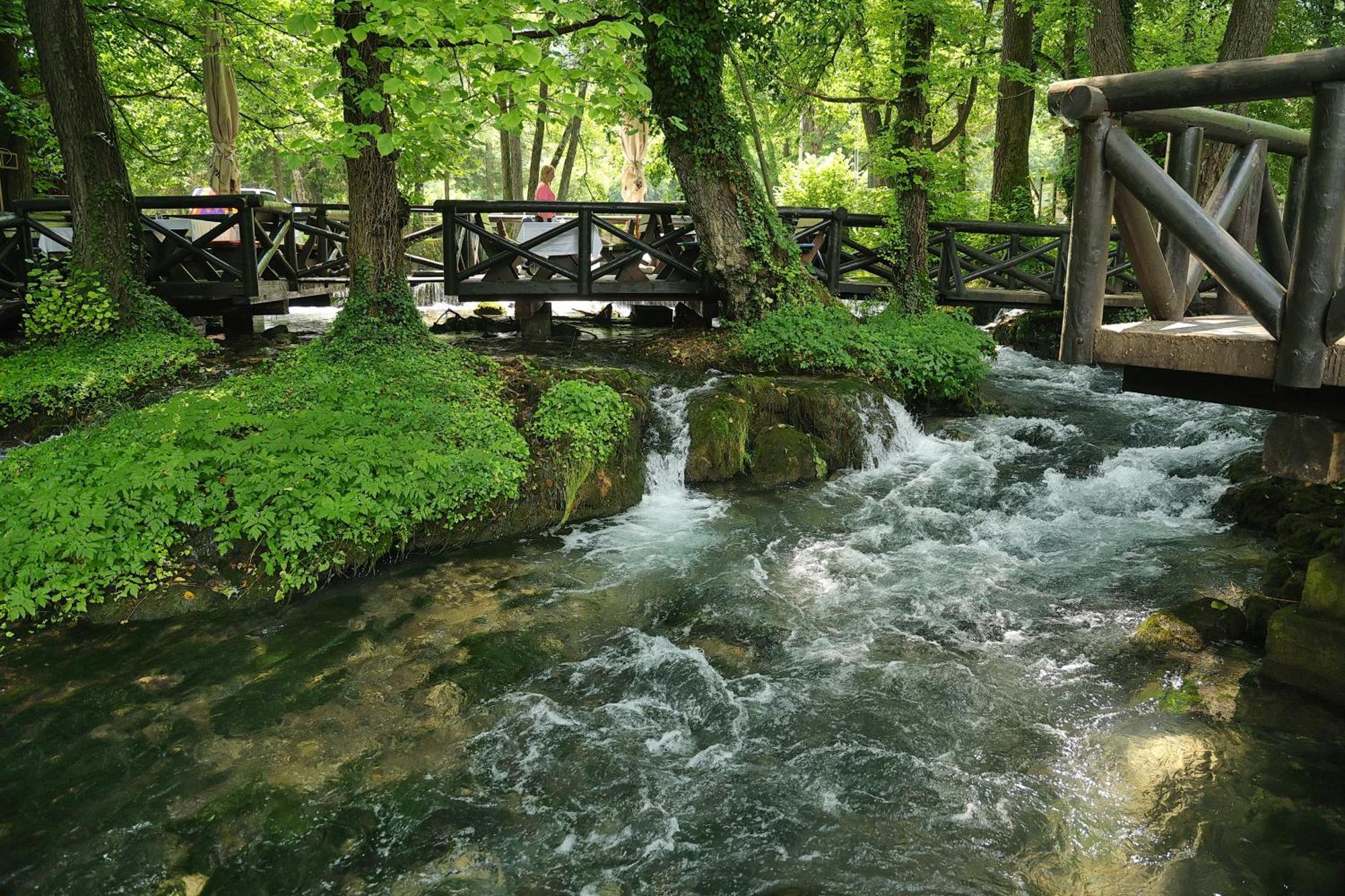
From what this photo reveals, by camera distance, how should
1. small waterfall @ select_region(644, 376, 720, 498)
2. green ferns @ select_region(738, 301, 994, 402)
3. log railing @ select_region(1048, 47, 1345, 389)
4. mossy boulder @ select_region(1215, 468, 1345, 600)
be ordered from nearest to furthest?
log railing @ select_region(1048, 47, 1345, 389) < mossy boulder @ select_region(1215, 468, 1345, 600) < small waterfall @ select_region(644, 376, 720, 498) < green ferns @ select_region(738, 301, 994, 402)

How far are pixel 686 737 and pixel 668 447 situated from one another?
4.81 meters

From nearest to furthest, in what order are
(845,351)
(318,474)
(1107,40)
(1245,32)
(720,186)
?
1. (318,474)
2. (845,351)
3. (720,186)
4. (1245,32)
5. (1107,40)

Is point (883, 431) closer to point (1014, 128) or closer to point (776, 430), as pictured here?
point (776, 430)

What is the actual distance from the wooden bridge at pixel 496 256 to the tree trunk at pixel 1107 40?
103 inches

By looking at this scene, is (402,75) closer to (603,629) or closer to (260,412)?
(260,412)

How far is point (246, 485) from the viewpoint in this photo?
6.62m

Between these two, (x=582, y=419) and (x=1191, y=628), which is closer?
(x=1191, y=628)

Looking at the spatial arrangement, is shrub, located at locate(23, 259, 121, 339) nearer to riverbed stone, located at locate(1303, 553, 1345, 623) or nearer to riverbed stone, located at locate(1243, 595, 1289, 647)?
riverbed stone, located at locate(1243, 595, 1289, 647)

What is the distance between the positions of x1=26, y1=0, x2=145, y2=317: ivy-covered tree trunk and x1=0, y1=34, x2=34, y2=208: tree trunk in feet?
9.90

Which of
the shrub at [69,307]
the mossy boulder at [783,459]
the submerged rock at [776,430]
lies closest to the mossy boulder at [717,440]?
the submerged rock at [776,430]

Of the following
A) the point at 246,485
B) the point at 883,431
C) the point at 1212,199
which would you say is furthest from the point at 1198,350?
the point at 883,431

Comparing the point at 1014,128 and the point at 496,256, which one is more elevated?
the point at 1014,128

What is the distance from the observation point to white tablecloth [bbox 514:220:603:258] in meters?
12.6

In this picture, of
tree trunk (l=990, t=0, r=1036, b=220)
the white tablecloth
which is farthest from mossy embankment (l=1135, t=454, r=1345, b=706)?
tree trunk (l=990, t=0, r=1036, b=220)
